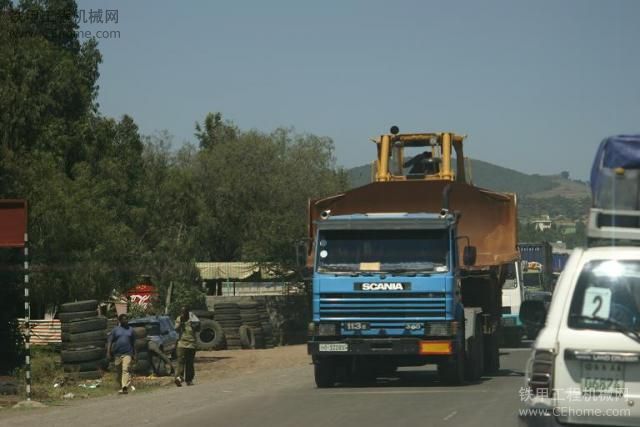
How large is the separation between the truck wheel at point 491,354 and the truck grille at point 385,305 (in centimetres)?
417

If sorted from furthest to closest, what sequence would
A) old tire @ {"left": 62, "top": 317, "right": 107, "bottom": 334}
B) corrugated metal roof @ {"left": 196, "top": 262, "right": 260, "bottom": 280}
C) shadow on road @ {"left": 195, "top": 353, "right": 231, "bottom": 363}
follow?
corrugated metal roof @ {"left": 196, "top": 262, "right": 260, "bottom": 280}
shadow on road @ {"left": 195, "top": 353, "right": 231, "bottom": 363}
old tire @ {"left": 62, "top": 317, "right": 107, "bottom": 334}

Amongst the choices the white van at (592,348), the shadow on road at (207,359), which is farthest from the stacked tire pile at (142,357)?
the white van at (592,348)

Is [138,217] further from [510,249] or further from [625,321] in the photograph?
[625,321]

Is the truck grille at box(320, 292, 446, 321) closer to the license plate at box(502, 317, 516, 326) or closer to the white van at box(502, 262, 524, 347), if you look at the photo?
the white van at box(502, 262, 524, 347)

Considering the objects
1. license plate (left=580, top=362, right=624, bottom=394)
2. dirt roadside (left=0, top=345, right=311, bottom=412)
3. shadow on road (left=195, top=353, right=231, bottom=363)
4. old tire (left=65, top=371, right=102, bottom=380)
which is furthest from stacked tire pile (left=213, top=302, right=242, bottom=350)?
license plate (left=580, top=362, right=624, bottom=394)

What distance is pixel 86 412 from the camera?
18531 mm

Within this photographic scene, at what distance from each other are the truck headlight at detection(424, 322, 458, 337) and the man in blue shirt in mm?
7300

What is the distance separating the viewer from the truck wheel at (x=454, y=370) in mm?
20386

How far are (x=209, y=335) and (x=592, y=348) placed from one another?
113 feet

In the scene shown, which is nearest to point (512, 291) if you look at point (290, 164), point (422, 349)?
point (422, 349)

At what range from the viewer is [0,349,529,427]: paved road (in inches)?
606

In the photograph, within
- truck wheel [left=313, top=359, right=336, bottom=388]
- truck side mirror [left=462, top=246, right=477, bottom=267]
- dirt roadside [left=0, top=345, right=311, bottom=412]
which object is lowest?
dirt roadside [left=0, top=345, right=311, bottom=412]

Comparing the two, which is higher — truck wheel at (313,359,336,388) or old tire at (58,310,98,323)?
old tire at (58,310,98,323)

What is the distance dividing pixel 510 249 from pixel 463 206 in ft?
4.15
